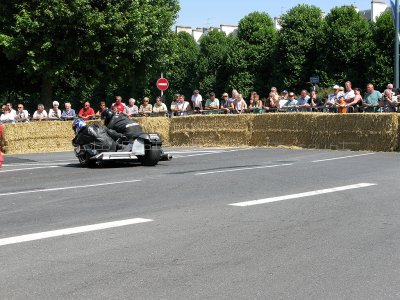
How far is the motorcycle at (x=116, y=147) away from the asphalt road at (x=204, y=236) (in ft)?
8.71

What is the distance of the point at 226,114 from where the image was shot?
2580 cm

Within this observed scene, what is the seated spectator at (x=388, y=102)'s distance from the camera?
21.2 metres

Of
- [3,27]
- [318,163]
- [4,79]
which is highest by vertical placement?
[3,27]

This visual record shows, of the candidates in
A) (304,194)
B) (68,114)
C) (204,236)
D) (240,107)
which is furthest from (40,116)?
(204,236)

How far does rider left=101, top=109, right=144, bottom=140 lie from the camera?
17.7 metres

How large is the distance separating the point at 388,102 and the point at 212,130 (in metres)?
6.98

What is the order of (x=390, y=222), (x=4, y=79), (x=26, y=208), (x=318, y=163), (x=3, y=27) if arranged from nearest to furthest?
(x=390, y=222), (x=26, y=208), (x=318, y=163), (x=3, y=27), (x=4, y=79)

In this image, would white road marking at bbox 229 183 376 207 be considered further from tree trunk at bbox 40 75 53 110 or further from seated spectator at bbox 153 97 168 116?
tree trunk at bbox 40 75 53 110

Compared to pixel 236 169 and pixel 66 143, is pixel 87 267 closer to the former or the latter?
pixel 236 169

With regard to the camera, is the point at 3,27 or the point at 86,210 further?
the point at 3,27

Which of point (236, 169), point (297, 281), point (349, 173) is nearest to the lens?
point (297, 281)

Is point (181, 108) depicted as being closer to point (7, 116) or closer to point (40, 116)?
point (40, 116)

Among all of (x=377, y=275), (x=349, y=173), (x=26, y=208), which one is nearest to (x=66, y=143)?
(x=349, y=173)

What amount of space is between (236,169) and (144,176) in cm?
223
